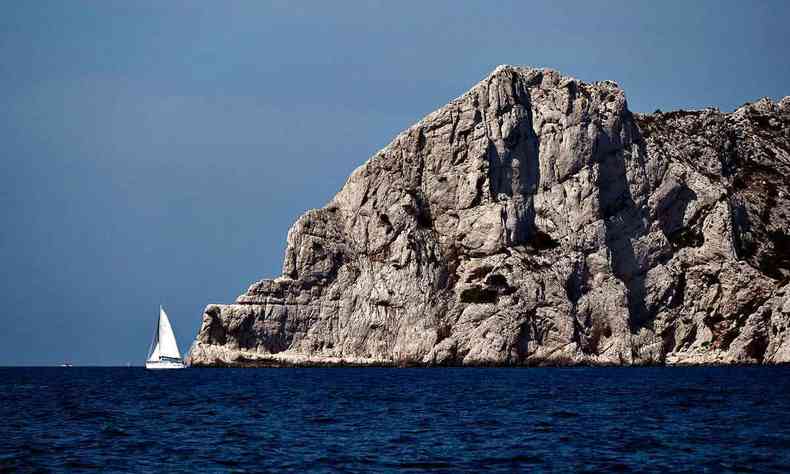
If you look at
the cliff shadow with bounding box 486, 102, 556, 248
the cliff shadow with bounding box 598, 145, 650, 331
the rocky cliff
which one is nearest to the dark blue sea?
the rocky cliff

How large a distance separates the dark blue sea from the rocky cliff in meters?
53.7

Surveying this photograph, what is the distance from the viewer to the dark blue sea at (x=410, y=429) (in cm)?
3988

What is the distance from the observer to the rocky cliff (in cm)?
14025

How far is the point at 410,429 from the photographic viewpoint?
5178 cm

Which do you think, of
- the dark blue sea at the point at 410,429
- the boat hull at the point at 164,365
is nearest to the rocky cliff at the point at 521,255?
the boat hull at the point at 164,365

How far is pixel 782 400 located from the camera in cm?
6506

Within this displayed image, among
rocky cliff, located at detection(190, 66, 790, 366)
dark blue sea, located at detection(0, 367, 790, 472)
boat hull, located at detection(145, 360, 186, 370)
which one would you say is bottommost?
dark blue sea, located at detection(0, 367, 790, 472)

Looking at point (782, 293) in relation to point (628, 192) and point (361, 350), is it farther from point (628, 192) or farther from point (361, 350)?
point (361, 350)

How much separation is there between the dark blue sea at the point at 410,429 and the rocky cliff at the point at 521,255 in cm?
5369

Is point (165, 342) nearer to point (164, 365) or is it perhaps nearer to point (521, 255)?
point (164, 365)

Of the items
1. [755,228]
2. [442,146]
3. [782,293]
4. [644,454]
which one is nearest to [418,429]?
[644,454]

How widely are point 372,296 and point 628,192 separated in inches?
1556

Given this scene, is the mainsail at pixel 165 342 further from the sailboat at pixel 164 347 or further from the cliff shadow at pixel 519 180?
the cliff shadow at pixel 519 180

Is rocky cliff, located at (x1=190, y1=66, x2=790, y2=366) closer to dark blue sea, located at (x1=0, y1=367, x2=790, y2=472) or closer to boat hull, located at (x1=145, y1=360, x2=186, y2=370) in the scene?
A: boat hull, located at (x1=145, y1=360, x2=186, y2=370)
